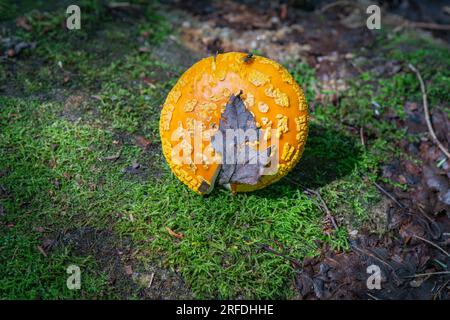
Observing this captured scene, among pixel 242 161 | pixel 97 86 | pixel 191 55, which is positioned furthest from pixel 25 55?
pixel 242 161

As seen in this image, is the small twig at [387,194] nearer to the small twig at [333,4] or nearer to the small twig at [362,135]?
the small twig at [362,135]

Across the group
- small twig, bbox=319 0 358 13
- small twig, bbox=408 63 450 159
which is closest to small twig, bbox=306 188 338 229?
small twig, bbox=408 63 450 159

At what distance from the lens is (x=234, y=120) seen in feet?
10.3

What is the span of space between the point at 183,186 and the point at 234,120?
847mm

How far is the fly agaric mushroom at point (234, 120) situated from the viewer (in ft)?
10.4

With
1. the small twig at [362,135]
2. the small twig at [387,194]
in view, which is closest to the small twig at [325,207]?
the small twig at [387,194]

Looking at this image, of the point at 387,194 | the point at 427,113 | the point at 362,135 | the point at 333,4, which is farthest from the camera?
the point at 333,4

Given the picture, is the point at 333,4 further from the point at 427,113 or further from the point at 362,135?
the point at 362,135

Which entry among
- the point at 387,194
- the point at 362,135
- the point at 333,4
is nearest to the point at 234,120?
the point at 387,194

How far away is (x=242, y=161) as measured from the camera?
323 centimetres

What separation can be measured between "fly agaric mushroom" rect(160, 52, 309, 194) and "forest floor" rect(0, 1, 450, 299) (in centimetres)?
44

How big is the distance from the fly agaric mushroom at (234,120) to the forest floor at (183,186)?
0.44 metres
